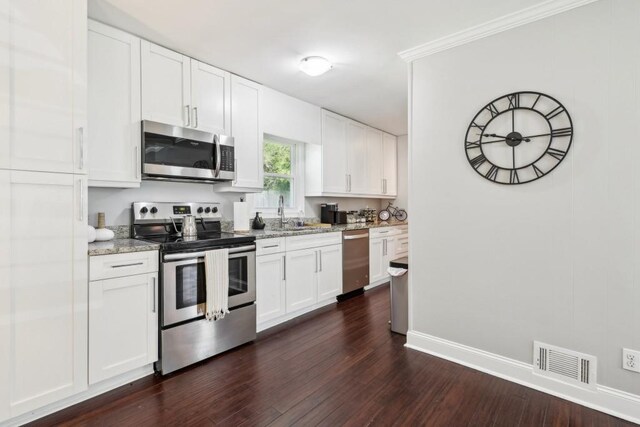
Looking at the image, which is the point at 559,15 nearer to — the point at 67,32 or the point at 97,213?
the point at 67,32

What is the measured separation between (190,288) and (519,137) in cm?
257

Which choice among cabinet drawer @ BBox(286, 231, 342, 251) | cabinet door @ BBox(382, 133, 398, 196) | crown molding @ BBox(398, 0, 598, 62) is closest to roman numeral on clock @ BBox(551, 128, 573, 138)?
crown molding @ BBox(398, 0, 598, 62)

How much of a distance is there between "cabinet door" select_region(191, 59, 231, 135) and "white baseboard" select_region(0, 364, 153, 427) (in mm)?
1981

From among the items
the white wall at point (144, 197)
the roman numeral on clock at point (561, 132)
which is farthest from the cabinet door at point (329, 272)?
the roman numeral on clock at point (561, 132)

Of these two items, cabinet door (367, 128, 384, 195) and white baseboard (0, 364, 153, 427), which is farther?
cabinet door (367, 128, 384, 195)

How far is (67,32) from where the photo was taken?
5.97 ft

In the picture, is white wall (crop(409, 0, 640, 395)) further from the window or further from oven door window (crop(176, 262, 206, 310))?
the window

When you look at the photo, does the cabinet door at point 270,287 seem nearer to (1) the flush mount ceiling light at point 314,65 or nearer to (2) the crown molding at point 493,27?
(1) the flush mount ceiling light at point 314,65

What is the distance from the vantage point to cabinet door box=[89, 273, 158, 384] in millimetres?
1927

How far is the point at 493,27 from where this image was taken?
7.39ft

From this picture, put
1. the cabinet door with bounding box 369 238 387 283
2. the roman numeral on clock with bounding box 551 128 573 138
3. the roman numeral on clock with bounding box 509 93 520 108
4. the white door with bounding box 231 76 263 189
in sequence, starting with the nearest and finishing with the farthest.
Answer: the roman numeral on clock with bounding box 551 128 573 138, the roman numeral on clock with bounding box 509 93 520 108, the white door with bounding box 231 76 263 189, the cabinet door with bounding box 369 238 387 283

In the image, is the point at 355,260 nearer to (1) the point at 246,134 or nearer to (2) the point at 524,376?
(1) the point at 246,134

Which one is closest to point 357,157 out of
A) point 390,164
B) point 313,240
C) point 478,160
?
point 390,164

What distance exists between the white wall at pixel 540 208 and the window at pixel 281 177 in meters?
1.91
